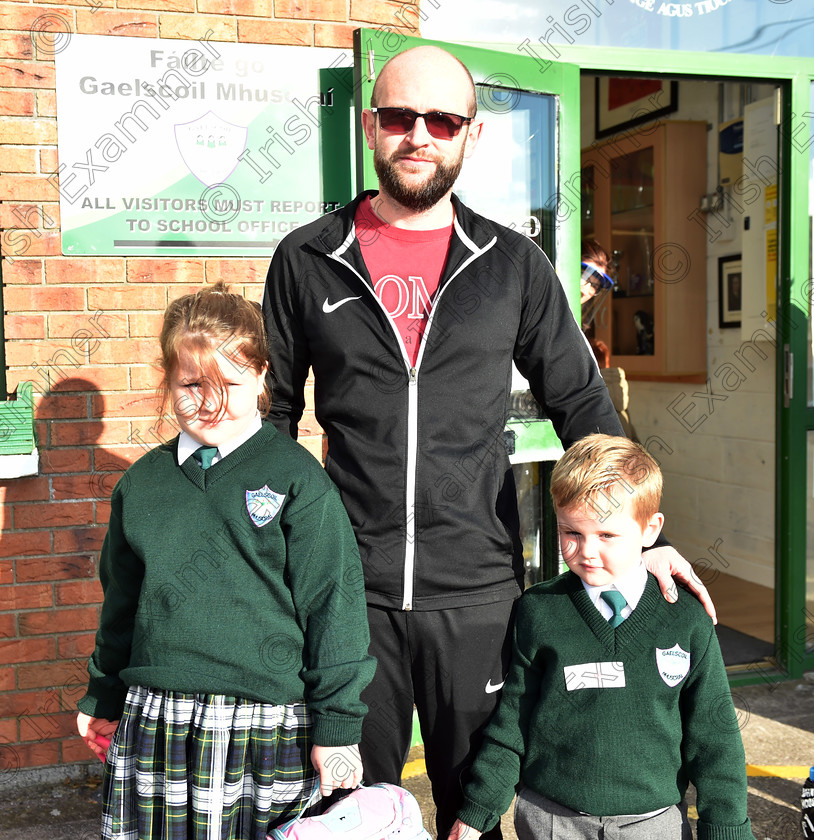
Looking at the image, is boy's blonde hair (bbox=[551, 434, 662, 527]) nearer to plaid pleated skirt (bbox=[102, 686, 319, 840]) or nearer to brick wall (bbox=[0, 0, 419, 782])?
plaid pleated skirt (bbox=[102, 686, 319, 840])

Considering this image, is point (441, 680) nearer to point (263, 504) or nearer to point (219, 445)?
point (263, 504)

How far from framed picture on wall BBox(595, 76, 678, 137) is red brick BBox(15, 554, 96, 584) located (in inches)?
202

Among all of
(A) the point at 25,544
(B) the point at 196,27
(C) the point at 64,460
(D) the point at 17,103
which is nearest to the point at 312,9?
(B) the point at 196,27

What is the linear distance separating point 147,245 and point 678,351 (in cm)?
416

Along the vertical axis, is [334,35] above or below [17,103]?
above

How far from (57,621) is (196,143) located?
185 cm

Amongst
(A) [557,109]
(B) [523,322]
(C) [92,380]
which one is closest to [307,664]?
(B) [523,322]

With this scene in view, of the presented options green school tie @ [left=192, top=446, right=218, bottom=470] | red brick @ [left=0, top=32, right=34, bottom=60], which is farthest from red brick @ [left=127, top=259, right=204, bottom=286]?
green school tie @ [left=192, top=446, right=218, bottom=470]

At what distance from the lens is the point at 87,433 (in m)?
3.39

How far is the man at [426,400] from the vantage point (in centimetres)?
214

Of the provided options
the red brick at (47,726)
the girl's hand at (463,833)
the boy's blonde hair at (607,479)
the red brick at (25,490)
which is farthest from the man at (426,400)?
the red brick at (47,726)

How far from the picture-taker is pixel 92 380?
11.1ft

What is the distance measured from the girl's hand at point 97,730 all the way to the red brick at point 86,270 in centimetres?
180

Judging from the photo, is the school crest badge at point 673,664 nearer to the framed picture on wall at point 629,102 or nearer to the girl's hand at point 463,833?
the girl's hand at point 463,833
